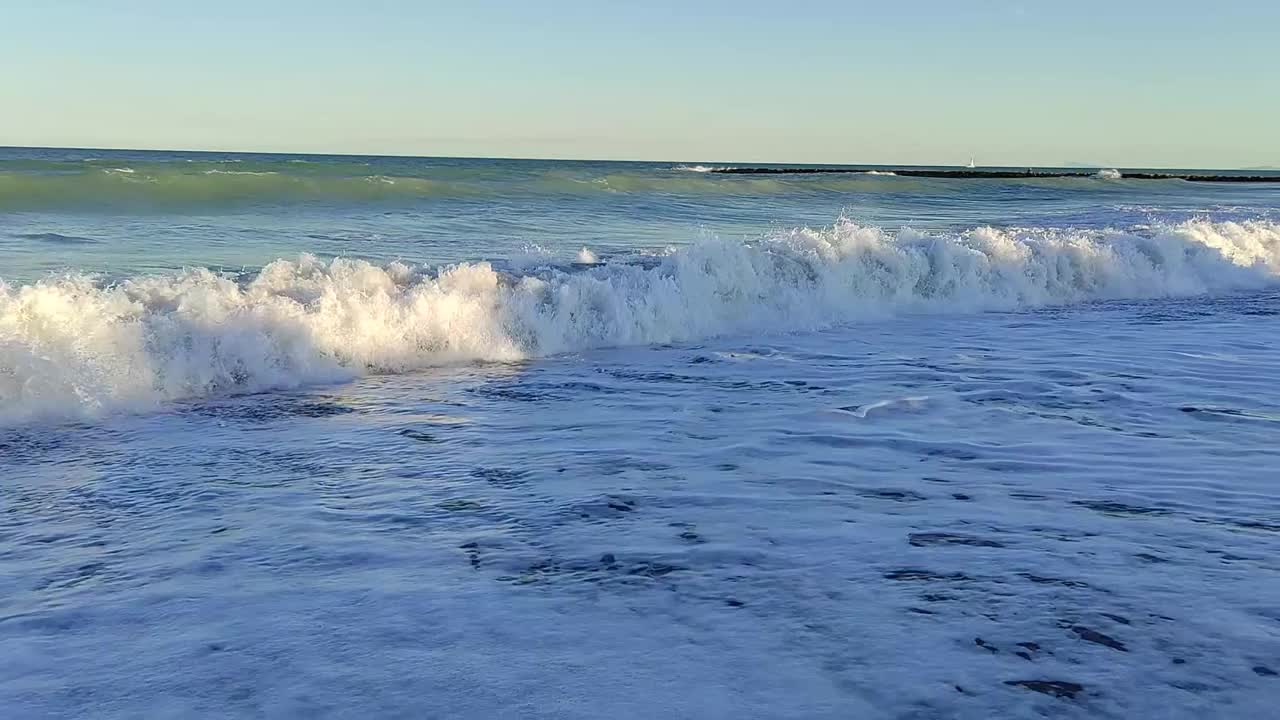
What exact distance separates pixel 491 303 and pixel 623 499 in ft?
18.8

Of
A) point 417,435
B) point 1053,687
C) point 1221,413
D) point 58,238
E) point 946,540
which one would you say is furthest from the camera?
point 58,238

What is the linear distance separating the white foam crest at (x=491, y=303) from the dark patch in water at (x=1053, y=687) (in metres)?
6.15

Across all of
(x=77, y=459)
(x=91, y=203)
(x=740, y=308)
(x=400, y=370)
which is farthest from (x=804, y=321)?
(x=91, y=203)

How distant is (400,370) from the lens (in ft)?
31.2

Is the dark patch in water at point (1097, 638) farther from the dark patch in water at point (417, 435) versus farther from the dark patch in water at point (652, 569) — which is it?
the dark patch in water at point (417, 435)

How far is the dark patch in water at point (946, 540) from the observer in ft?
15.6

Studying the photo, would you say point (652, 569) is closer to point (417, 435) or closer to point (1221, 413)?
point (417, 435)

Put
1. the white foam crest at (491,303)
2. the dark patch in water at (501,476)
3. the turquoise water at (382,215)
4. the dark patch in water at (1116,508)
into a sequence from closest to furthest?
the dark patch in water at (1116,508), the dark patch in water at (501,476), the white foam crest at (491,303), the turquoise water at (382,215)

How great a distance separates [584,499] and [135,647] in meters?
2.22

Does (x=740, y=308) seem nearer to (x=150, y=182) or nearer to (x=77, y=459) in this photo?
(x=77, y=459)

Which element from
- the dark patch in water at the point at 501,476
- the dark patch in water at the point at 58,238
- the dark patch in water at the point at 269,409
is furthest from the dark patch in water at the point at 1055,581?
the dark patch in water at the point at 58,238

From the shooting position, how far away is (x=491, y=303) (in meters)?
10.9

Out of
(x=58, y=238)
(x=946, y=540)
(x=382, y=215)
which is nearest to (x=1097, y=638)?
(x=946, y=540)

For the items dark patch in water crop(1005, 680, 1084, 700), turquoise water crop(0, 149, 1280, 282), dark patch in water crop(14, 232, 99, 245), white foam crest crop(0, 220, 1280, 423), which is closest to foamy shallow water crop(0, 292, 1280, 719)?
dark patch in water crop(1005, 680, 1084, 700)
